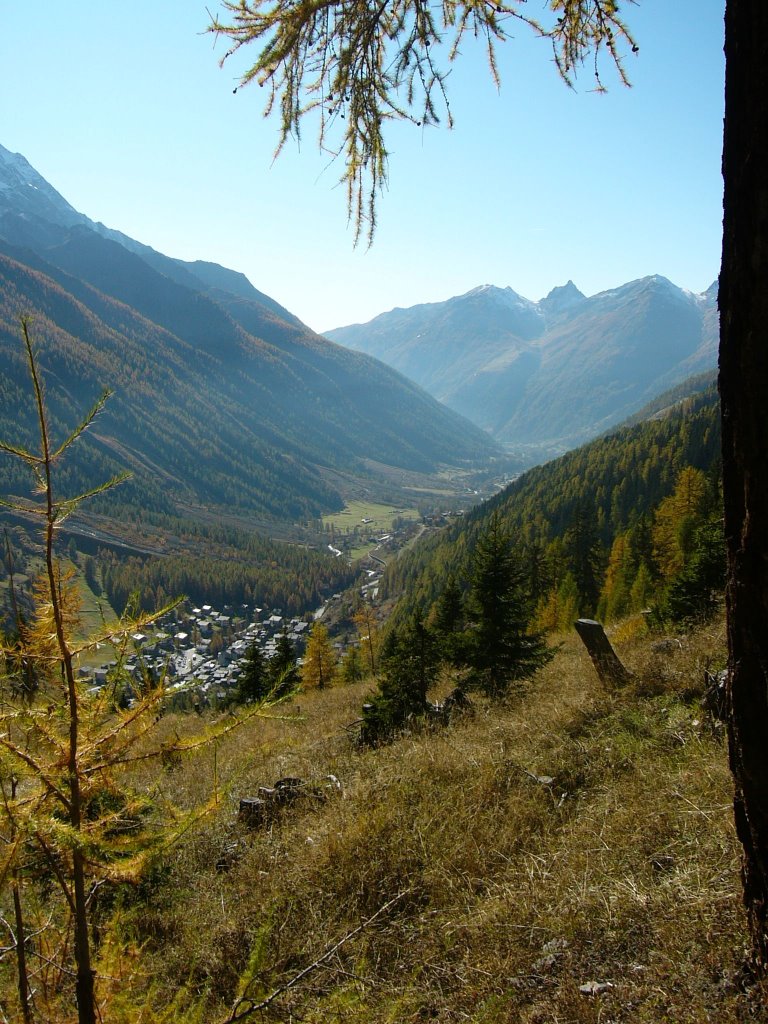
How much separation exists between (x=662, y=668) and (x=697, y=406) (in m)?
131

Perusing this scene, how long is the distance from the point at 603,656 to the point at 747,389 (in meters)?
7.52

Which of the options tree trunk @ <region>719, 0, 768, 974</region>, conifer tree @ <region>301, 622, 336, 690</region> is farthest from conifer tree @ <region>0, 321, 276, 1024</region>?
conifer tree @ <region>301, 622, 336, 690</region>

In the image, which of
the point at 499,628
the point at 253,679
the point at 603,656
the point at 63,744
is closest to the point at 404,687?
the point at 499,628

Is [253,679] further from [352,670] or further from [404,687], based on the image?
[404,687]

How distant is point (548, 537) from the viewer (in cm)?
8050

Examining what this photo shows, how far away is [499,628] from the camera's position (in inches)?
551

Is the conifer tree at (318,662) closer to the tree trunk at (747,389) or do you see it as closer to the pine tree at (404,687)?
the pine tree at (404,687)

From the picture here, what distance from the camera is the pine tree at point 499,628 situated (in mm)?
13586

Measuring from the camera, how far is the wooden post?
8.32 m

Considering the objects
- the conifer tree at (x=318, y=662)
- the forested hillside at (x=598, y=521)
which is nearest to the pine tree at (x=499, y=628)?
the forested hillside at (x=598, y=521)

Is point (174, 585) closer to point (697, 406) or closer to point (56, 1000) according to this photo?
point (697, 406)

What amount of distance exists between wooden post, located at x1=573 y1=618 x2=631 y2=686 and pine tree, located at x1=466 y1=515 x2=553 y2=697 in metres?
3.93

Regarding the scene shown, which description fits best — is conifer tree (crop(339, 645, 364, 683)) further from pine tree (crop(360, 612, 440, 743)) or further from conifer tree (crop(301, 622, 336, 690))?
pine tree (crop(360, 612, 440, 743))

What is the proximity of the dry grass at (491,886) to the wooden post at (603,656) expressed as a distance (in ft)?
Result: 1.39
